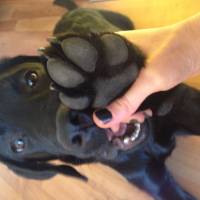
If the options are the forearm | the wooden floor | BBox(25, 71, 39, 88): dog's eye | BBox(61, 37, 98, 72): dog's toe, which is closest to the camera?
BBox(61, 37, 98, 72): dog's toe

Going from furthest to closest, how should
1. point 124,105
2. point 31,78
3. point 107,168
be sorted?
1. point 107,168
2. point 31,78
3. point 124,105

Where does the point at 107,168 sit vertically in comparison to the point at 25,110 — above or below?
below

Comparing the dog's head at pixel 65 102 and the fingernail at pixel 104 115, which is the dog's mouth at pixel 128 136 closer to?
the dog's head at pixel 65 102

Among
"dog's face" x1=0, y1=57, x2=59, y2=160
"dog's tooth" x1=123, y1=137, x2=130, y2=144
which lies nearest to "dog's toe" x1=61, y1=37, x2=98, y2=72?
"dog's face" x1=0, y1=57, x2=59, y2=160

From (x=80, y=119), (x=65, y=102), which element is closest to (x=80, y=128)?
(x=80, y=119)

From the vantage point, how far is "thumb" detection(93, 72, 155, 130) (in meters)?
0.89

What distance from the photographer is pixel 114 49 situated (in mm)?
830

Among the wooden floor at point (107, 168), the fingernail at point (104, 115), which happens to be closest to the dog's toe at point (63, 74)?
the fingernail at point (104, 115)

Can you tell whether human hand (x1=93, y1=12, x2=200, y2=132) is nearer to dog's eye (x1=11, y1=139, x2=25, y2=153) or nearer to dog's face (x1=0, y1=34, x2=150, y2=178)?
dog's face (x1=0, y1=34, x2=150, y2=178)

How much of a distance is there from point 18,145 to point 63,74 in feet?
1.52

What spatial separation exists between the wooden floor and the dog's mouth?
0.29 m

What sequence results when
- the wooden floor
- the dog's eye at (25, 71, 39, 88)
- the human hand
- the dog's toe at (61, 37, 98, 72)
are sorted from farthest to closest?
the wooden floor, the dog's eye at (25, 71, 39, 88), the human hand, the dog's toe at (61, 37, 98, 72)

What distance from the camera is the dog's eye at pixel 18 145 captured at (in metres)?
1.18

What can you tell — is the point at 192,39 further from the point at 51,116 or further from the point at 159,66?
the point at 51,116
